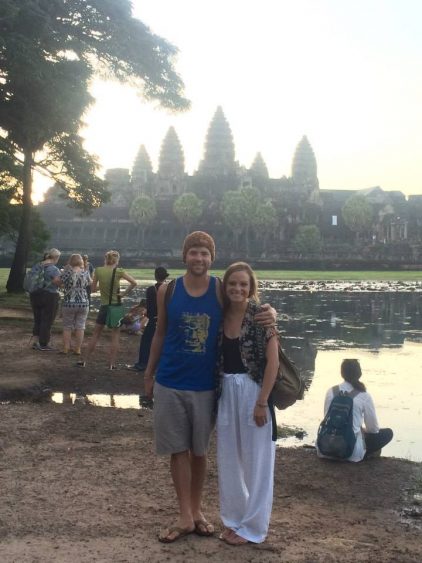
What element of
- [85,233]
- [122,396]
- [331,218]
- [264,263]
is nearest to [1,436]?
[122,396]

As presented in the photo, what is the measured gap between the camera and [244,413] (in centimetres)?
375

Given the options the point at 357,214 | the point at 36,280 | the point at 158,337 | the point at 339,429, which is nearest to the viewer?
the point at 158,337

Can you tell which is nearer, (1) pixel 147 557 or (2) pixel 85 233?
(1) pixel 147 557

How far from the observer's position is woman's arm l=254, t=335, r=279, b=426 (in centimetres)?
366

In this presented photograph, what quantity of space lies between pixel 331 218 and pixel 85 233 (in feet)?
92.9

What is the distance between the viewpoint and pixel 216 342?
149 inches

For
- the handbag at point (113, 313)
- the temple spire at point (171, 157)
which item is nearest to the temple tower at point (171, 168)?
the temple spire at point (171, 157)

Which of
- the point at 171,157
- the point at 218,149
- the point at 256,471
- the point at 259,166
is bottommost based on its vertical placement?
the point at 256,471

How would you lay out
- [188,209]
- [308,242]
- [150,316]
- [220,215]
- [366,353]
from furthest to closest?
[220,215]
[188,209]
[308,242]
[366,353]
[150,316]

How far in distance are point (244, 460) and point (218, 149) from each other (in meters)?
88.1

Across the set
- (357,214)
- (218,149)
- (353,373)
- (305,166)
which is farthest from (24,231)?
(305,166)

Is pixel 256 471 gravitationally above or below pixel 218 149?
below

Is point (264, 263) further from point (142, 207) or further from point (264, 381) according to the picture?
point (264, 381)

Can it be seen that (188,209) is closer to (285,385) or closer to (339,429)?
(339,429)
